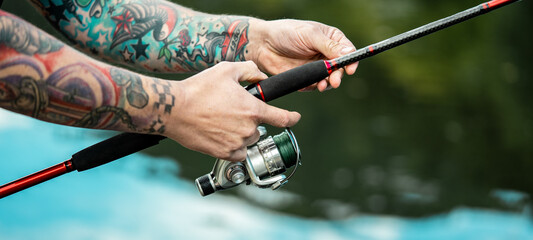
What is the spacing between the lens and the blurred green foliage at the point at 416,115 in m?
5.41

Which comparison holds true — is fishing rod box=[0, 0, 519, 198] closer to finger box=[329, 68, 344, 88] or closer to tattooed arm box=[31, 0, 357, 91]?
finger box=[329, 68, 344, 88]

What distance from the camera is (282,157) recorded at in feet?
4.35

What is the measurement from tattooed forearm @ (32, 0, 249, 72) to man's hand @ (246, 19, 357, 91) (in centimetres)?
4

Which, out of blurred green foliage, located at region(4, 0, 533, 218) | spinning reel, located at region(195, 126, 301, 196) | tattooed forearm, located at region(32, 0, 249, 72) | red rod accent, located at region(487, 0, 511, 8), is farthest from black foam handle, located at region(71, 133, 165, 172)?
blurred green foliage, located at region(4, 0, 533, 218)

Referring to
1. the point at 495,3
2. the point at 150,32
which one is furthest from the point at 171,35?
the point at 495,3

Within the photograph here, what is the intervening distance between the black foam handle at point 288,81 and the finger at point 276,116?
4 cm

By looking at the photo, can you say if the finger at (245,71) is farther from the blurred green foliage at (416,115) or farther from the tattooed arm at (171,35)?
the blurred green foliage at (416,115)

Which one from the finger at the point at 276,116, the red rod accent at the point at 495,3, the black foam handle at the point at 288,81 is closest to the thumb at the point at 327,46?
the black foam handle at the point at 288,81

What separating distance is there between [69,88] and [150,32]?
1.55 feet

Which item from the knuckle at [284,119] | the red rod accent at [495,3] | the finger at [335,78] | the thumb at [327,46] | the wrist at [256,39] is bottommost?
the knuckle at [284,119]

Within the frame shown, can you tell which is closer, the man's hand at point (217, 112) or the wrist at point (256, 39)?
the man's hand at point (217, 112)

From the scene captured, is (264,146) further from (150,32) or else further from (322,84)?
(150,32)

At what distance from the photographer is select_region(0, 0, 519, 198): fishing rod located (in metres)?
1.26

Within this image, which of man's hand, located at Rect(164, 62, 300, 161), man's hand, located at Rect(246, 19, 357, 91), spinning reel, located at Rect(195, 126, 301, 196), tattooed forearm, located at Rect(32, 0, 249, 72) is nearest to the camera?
man's hand, located at Rect(164, 62, 300, 161)
